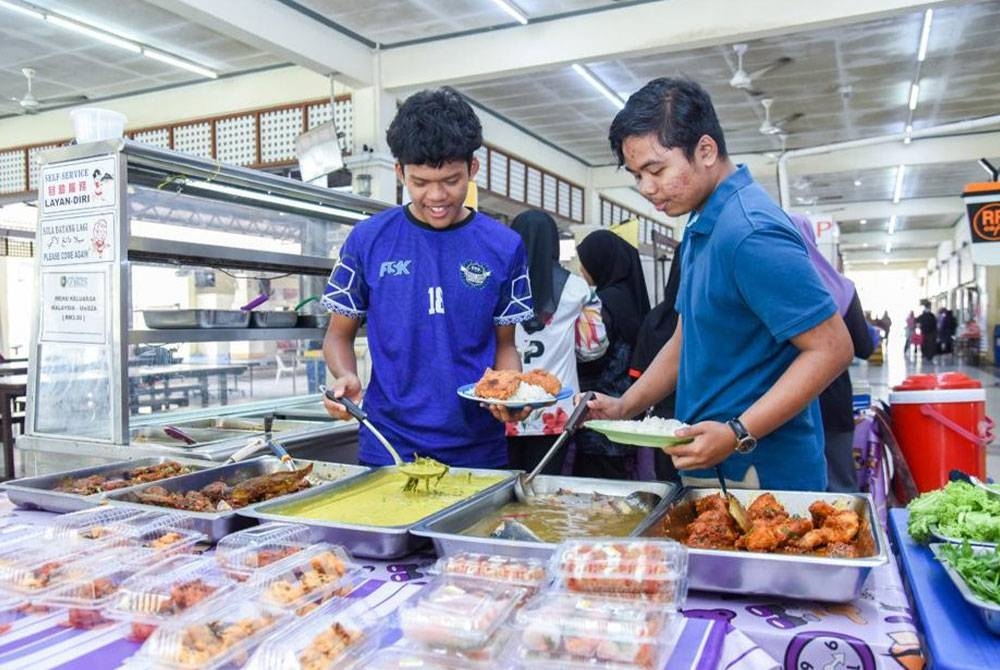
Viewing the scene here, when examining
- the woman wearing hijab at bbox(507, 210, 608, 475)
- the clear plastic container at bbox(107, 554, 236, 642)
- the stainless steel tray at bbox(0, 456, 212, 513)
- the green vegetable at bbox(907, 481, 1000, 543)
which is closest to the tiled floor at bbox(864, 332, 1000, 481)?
the woman wearing hijab at bbox(507, 210, 608, 475)

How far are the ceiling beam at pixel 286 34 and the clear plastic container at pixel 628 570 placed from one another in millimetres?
5482

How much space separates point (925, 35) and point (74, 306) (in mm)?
7849

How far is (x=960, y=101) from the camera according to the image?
32.2ft

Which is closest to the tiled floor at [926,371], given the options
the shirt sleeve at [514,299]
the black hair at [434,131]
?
the shirt sleeve at [514,299]

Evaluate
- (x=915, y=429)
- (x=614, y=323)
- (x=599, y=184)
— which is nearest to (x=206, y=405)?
(x=614, y=323)

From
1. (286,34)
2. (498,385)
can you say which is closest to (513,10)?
(286,34)

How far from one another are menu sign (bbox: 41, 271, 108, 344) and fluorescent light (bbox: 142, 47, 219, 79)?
18.5ft

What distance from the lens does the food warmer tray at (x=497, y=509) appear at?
50.3 inches

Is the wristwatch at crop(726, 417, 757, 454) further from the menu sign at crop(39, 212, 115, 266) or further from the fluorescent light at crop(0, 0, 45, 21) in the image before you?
the fluorescent light at crop(0, 0, 45, 21)

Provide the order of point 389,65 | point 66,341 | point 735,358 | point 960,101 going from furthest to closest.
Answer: point 960,101, point 389,65, point 66,341, point 735,358

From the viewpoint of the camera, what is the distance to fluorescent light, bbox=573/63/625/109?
827cm

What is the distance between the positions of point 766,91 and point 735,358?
841cm

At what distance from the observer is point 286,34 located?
6.43 metres

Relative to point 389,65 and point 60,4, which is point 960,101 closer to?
point 389,65
